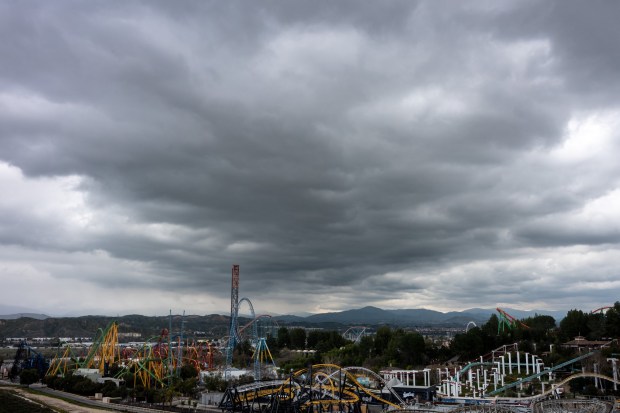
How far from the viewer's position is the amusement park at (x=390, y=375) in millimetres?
59688

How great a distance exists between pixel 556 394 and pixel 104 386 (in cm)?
6416

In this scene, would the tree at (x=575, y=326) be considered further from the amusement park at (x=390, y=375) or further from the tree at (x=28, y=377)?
the tree at (x=28, y=377)

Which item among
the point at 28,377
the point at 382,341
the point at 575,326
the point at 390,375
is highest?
the point at 575,326

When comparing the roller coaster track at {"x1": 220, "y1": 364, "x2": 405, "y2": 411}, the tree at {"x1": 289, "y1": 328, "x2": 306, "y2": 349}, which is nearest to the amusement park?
the roller coaster track at {"x1": 220, "y1": 364, "x2": 405, "y2": 411}

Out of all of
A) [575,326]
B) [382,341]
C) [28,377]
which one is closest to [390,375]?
[382,341]

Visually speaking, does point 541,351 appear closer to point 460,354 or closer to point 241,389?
point 460,354

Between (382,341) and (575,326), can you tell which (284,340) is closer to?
(382,341)

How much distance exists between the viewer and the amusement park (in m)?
59.7

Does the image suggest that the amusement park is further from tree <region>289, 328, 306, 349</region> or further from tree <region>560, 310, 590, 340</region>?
tree <region>289, 328, 306, 349</region>

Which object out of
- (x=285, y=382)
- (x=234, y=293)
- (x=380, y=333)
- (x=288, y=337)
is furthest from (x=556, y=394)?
(x=288, y=337)

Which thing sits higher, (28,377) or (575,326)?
(575,326)

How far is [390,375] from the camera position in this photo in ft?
274

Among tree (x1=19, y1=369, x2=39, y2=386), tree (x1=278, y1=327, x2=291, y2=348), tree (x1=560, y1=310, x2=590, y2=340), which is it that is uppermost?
tree (x1=560, y1=310, x2=590, y2=340)

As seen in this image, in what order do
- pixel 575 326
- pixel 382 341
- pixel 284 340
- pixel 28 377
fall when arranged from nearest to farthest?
pixel 28 377, pixel 575 326, pixel 382 341, pixel 284 340
